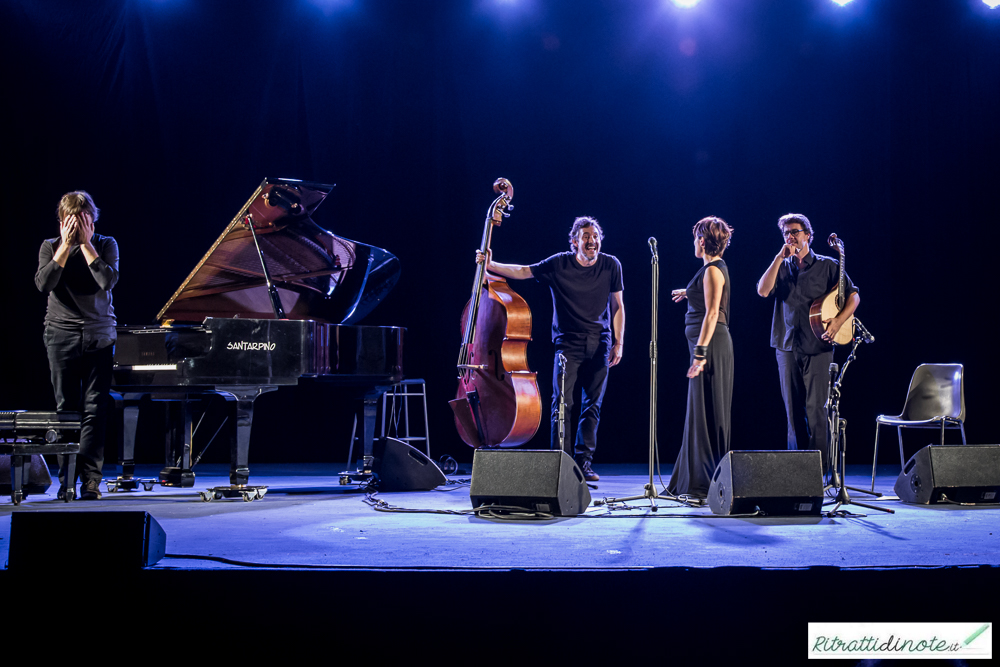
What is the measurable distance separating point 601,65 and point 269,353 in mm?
4019

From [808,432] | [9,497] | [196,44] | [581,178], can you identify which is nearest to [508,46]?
[581,178]

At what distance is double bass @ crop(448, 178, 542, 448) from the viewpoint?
4.97 m

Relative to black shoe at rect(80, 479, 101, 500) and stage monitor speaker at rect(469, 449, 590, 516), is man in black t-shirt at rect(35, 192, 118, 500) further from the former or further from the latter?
stage monitor speaker at rect(469, 449, 590, 516)

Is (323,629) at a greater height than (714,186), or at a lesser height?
lesser

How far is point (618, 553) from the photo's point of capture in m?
2.74

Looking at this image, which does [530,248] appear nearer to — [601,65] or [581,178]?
[581,178]

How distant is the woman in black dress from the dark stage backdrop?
256cm

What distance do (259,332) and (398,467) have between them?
1.26m

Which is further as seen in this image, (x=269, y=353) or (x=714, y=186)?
(x=714, y=186)

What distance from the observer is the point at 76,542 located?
2223 millimetres

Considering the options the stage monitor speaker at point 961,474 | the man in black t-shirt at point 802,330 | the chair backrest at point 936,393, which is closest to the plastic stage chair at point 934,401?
the chair backrest at point 936,393
